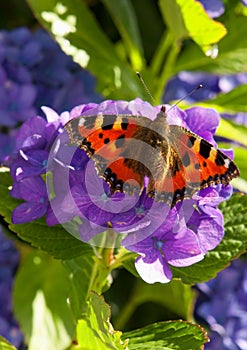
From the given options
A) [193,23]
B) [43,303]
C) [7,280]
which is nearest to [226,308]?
[43,303]

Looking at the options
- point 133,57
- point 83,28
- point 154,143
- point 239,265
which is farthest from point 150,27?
point 154,143

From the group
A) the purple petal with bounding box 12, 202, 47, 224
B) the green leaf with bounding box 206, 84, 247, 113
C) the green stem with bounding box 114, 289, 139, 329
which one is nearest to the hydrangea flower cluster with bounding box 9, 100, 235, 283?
the purple petal with bounding box 12, 202, 47, 224

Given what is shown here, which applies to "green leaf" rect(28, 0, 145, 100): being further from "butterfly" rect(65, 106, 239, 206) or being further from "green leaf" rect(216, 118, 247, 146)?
"butterfly" rect(65, 106, 239, 206)

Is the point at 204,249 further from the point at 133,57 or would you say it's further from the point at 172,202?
the point at 133,57

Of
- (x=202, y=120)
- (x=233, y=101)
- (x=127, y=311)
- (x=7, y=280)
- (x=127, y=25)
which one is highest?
(x=202, y=120)

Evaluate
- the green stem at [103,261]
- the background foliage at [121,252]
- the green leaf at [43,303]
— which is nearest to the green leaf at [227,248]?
the background foliage at [121,252]

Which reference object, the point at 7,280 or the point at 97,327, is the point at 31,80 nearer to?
the point at 7,280
